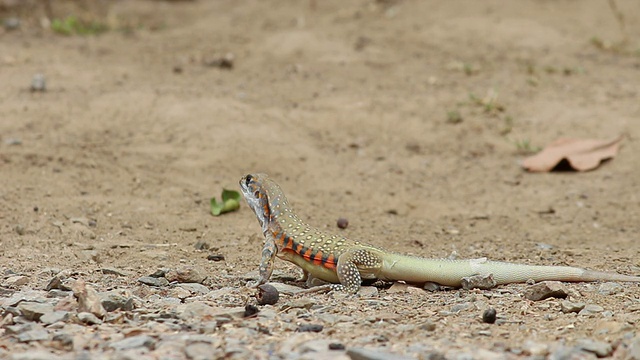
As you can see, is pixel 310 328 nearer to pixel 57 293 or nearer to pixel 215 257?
pixel 57 293

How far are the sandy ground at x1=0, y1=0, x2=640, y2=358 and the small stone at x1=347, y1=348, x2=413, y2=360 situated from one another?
0.31 metres

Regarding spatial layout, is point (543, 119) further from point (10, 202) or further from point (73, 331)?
point (73, 331)

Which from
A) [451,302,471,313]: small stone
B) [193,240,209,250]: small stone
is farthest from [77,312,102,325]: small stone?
[193,240,209,250]: small stone

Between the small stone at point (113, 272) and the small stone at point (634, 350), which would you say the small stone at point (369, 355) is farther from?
the small stone at point (113, 272)

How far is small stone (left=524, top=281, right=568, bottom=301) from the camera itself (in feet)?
17.6

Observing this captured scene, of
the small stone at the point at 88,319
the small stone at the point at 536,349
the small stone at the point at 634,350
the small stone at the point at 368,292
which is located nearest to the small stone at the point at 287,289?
the small stone at the point at 368,292

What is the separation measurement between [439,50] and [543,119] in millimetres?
2365

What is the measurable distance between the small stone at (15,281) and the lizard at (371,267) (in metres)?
1.46

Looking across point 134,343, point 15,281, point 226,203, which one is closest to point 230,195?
point 226,203

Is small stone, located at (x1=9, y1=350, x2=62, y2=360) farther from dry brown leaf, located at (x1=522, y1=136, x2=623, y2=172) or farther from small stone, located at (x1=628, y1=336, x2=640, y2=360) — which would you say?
dry brown leaf, located at (x1=522, y1=136, x2=623, y2=172)

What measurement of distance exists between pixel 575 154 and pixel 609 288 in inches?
157

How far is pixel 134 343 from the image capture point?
444 centimetres

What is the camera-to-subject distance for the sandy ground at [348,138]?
6.87m

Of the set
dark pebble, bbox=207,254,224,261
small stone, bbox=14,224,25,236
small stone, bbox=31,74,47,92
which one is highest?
small stone, bbox=31,74,47,92
